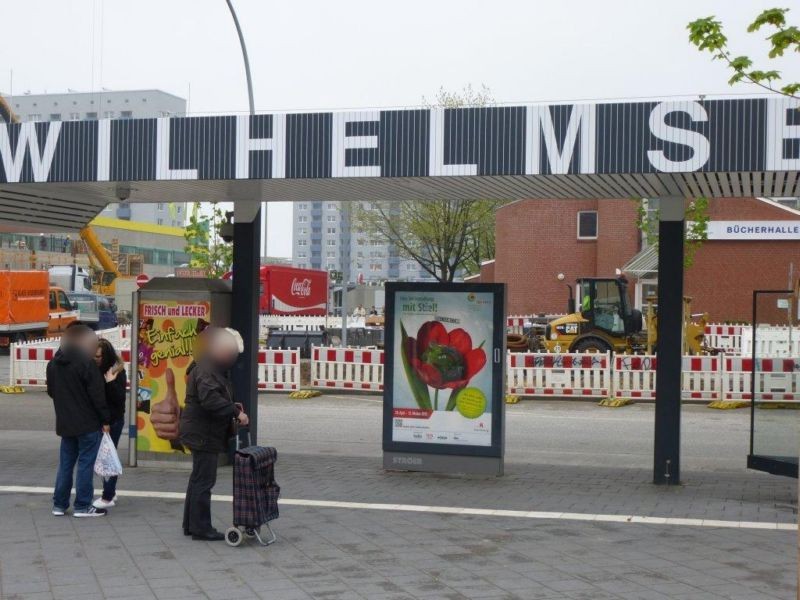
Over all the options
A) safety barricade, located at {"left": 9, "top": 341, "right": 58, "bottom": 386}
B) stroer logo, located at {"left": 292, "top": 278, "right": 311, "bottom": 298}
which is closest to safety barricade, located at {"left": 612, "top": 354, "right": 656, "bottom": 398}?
safety barricade, located at {"left": 9, "top": 341, "right": 58, "bottom": 386}

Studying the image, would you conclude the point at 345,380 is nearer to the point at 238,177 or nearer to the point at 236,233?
the point at 236,233

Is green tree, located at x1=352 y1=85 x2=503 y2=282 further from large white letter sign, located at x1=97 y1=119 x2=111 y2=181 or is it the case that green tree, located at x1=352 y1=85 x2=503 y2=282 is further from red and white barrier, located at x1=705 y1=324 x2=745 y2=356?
large white letter sign, located at x1=97 y1=119 x2=111 y2=181

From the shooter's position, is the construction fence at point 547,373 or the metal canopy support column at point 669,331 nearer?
the metal canopy support column at point 669,331

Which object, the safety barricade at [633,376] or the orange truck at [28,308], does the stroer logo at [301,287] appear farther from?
the safety barricade at [633,376]

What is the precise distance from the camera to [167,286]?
37.4ft

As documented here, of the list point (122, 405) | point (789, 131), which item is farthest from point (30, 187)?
point (789, 131)

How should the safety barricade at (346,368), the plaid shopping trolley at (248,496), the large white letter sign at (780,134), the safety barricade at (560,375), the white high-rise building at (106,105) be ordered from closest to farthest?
the plaid shopping trolley at (248,496), the large white letter sign at (780,134), the safety barricade at (560,375), the safety barricade at (346,368), the white high-rise building at (106,105)

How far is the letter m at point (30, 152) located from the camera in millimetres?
10633

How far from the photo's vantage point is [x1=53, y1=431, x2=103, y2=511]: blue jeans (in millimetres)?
8555

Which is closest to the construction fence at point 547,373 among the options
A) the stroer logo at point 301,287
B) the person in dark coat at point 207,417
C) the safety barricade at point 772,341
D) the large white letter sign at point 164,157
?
the safety barricade at point 772,341

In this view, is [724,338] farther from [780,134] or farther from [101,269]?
[101,269]

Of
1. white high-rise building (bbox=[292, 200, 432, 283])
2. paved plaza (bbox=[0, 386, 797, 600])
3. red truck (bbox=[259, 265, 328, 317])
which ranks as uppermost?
white high-rise building (bbox=[292, 200, 432, 283])

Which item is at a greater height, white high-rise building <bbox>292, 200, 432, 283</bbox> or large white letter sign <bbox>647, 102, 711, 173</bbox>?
white high-rise building <bbox>292, 200, 432, 283</bbox>

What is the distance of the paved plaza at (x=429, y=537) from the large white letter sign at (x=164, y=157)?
307 cm
